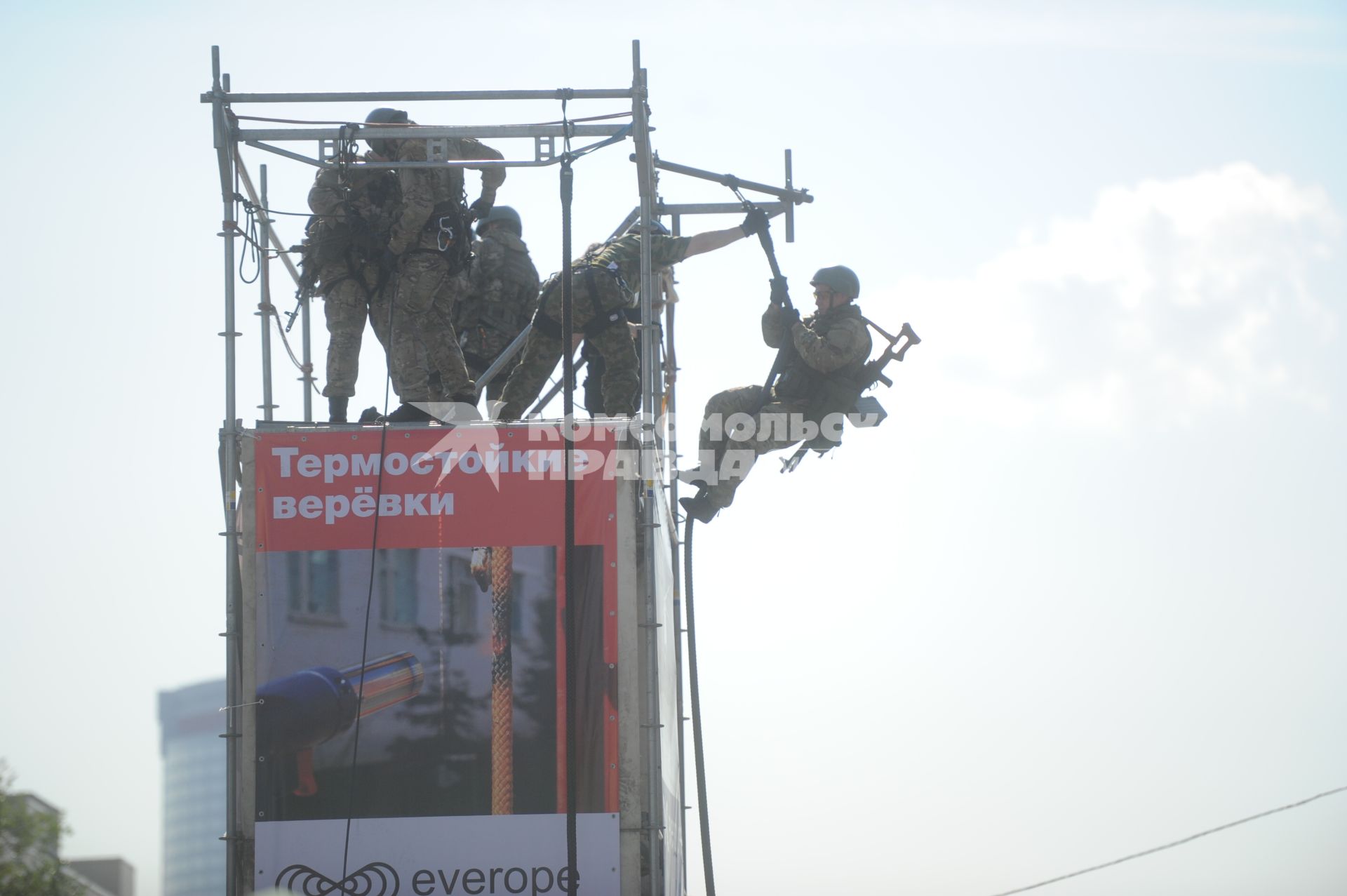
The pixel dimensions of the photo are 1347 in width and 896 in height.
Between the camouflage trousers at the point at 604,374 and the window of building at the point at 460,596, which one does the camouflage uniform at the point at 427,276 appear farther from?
the window of building at the point at 460,596

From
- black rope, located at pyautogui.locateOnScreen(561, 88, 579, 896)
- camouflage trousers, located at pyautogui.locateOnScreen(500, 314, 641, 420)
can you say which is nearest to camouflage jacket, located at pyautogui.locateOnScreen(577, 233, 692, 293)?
camouflage trousers, located at pyautogui.locateOnScreen(500, 314, 641, 420)

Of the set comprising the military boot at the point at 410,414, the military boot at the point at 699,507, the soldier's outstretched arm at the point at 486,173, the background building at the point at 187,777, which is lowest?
the background building at the point at 187,777

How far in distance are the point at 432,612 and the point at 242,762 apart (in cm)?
138

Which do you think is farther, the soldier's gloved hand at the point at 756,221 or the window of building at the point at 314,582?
the soldier's gloved hand at the point at 756,221

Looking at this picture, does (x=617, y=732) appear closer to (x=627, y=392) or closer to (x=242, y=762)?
(x=242, y=762)

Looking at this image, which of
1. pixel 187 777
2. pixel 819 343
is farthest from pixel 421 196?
pixel 187 777

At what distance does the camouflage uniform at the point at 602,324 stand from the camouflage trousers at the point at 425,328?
99cm

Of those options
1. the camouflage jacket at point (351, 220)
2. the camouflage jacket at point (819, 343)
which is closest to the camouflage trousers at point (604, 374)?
the camouflage jacket at point (819, 343)

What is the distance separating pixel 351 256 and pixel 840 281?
392cm

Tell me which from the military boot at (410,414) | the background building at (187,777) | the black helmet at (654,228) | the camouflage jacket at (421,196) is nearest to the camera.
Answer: the military boot at (410,414)

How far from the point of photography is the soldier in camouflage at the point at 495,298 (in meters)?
14.2

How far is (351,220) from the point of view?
1161 centimetres

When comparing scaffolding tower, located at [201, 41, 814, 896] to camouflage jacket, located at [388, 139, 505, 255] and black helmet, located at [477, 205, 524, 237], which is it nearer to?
camouflage jacket, located at [388, 139, 505, 255]

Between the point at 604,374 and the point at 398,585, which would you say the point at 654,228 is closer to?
the point at 604,374
